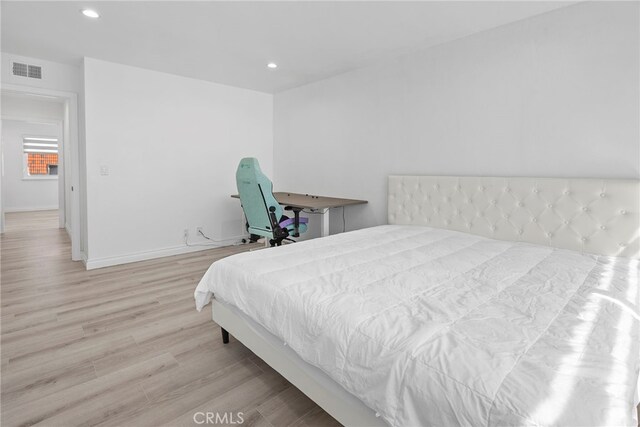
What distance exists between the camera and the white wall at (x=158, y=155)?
3.72 m

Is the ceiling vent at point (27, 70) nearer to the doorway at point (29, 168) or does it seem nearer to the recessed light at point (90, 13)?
the recessed light at point (90, 13)

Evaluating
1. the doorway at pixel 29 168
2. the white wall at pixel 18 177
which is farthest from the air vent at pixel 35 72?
the white wall at pixel 18 177

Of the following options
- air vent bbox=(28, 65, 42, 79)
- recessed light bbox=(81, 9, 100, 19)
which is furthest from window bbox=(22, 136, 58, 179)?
recessed light bbox=(81, 9, 100, 19)

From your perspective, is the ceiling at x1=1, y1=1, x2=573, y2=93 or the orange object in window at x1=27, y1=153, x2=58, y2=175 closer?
the ceiling at x1=1, y1=1, x2=573, y2=93

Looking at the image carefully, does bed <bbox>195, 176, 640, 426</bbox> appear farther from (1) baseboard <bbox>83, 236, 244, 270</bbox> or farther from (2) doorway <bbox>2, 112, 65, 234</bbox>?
(2) doorway <bbox>2, 112, 65, 234</bbox>

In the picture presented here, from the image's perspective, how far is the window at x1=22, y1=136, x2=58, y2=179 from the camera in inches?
332

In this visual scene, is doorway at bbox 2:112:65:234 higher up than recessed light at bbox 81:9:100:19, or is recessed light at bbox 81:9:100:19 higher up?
recessed light at bbox 81:9:100:19

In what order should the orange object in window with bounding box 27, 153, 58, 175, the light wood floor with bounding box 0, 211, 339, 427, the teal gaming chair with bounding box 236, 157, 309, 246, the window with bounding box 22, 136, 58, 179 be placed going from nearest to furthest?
the light wood floor with bounding box 0, 211, 339, 427 < the teal gaming chair with bounding box 236, 157, 309, 246 < the window with bounding box 22, 136, 58, 179 < the orange object in window with bounding box 27, 153, 58, 175

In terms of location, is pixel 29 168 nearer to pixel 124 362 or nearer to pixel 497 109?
pixel 124 362

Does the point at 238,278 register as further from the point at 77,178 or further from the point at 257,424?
the point at 77,178

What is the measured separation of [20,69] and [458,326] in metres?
4.85

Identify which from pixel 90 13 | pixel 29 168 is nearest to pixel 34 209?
pixel 29 168

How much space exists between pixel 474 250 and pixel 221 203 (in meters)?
3.57

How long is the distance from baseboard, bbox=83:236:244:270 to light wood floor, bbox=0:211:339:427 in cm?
40
